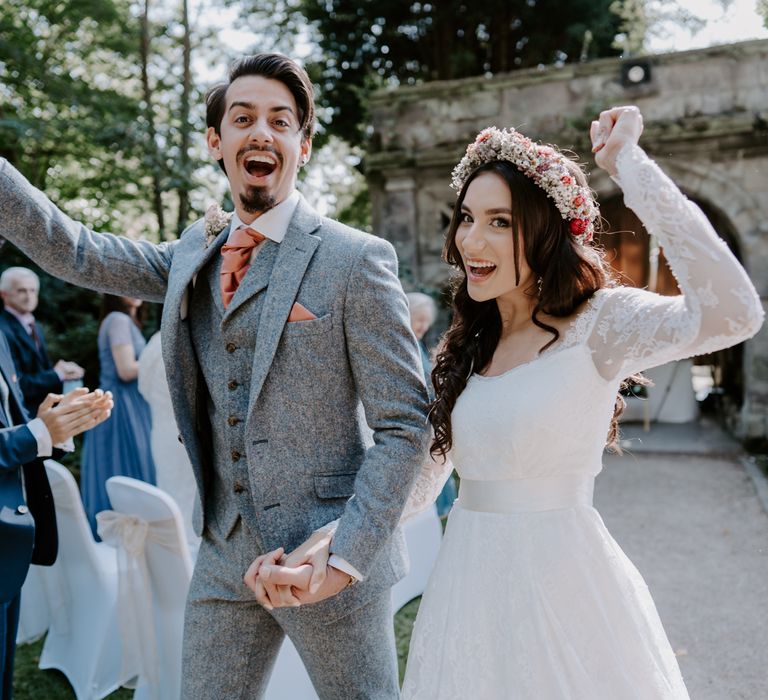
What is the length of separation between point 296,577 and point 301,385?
0.45 m

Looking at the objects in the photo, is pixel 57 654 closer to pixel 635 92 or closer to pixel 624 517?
pixel 624 517

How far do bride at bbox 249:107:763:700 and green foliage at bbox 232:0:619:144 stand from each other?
11.2m

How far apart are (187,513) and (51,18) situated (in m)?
8.52

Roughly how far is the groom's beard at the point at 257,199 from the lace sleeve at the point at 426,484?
803mm

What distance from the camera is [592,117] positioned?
29.2 feet

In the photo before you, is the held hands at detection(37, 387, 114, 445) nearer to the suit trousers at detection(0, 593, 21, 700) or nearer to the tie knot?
the suit trousers at detection(0, 593, 21, 700)

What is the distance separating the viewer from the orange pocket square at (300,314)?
184 centimetres

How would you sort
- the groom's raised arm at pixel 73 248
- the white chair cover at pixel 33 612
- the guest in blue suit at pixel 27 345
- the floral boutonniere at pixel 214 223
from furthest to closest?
the guest in blue suit at pixel 27 345, the white chair cover at pixel 33 612, the floral boutonniere at pixel 214 223, the groom's raised arm at pixel 73 248

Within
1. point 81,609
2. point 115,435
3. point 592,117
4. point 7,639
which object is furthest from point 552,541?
point 592,117

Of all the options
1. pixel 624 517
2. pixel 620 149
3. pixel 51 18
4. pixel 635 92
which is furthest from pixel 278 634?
pixel 51 18

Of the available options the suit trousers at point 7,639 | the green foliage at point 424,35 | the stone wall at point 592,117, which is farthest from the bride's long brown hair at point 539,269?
the green foliage at point 424,35

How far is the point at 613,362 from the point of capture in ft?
6.10

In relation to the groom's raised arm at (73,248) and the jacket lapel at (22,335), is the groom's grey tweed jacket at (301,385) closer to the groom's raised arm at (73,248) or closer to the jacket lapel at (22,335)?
the groom's raised arm at (73,248)

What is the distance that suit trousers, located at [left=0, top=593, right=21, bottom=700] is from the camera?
2504 mm
